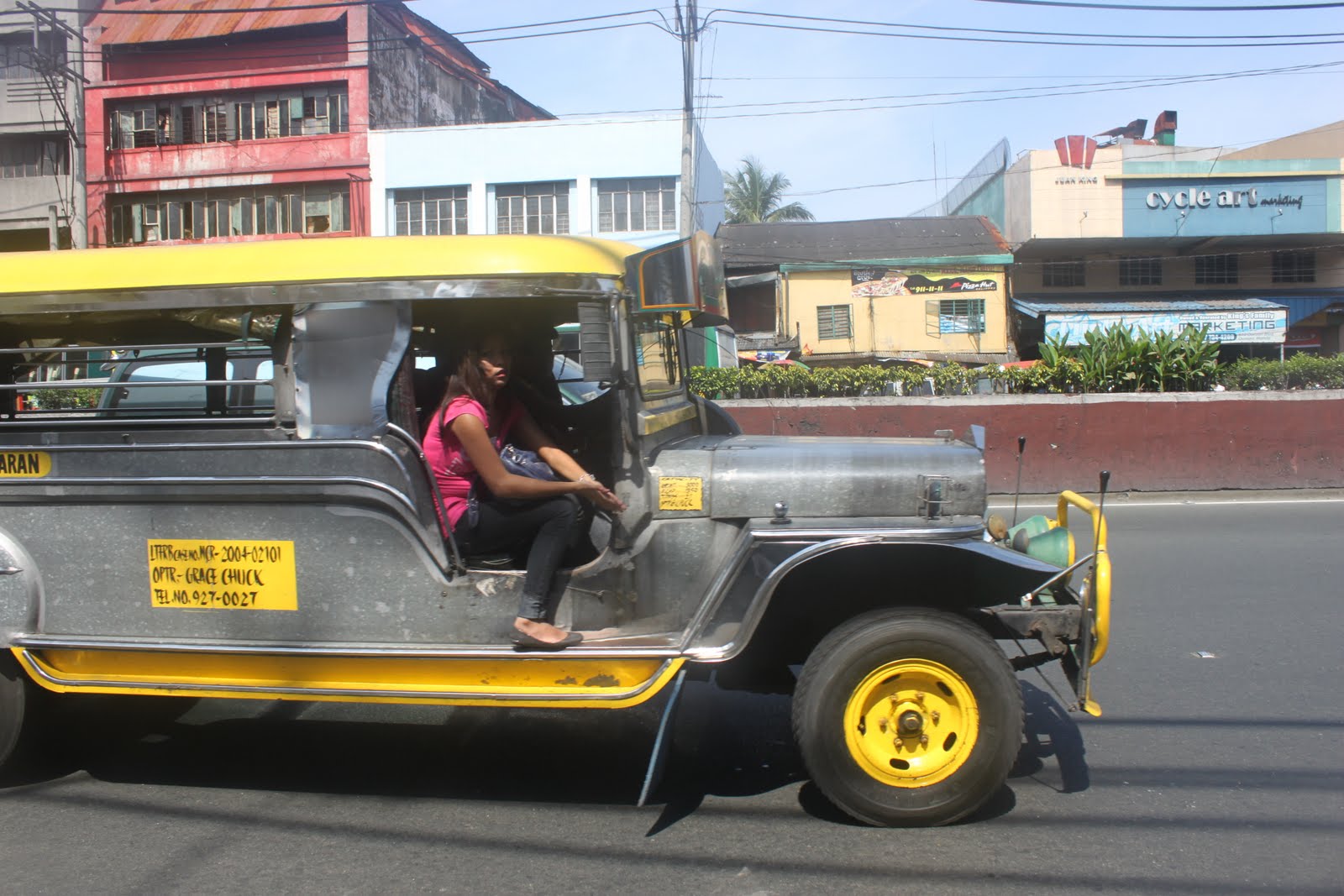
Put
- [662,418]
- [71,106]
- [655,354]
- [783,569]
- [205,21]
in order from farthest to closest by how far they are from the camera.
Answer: [71,106]
[205,21]
[655,354]
[662,418]
[783,569]

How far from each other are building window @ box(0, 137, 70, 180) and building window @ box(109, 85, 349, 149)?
2265 millimetres

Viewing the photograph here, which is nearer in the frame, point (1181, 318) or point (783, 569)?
point (783, 569)

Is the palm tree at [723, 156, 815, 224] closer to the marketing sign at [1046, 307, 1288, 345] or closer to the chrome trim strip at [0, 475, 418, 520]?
the marketing sign at [1046, 307, 1288, 345]

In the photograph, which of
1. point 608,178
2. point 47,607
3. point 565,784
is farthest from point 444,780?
point 608,178

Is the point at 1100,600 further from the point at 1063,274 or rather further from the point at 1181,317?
the point at 1063,274

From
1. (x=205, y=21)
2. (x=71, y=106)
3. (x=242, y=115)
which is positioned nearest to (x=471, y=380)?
(x=242, y=115)

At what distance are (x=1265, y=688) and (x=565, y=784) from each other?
3.51 meters

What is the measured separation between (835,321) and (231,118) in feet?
58.1

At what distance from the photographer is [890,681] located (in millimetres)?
3816

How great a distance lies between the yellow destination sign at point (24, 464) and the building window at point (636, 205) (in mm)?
24515

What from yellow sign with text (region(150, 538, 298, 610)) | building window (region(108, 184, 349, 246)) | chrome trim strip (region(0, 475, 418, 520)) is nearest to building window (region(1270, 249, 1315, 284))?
building window (region(108, 184, 349, 246))

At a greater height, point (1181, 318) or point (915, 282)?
point (915, 282)

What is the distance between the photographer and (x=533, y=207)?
28.5 meters

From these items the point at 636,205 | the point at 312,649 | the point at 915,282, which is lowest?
the point at 312,649
